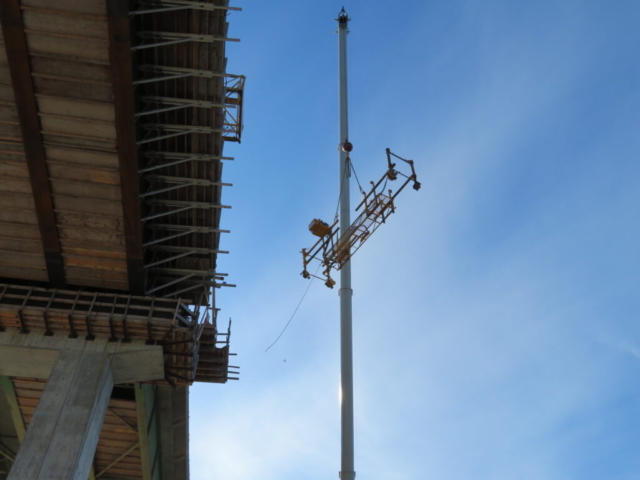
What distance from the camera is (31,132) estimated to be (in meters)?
18.8

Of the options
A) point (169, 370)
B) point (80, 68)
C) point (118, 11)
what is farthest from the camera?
point (169, 370)

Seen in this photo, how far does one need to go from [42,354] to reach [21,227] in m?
4.62

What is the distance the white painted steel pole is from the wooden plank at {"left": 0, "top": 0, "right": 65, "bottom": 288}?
11.1 meters

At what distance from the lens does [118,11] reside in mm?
16500

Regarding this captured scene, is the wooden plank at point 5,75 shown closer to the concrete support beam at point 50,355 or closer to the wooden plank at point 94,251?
the wooden plank at point 94,251

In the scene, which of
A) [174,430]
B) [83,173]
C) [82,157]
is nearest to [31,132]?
[82,157]

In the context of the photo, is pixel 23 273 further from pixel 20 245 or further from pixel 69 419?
pixel 69 419

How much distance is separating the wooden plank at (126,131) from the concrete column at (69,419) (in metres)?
3.18

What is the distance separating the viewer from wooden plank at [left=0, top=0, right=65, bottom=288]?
1666 cm

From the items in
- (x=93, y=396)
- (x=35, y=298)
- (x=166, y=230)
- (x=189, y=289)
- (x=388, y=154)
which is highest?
(x=388, y=154)

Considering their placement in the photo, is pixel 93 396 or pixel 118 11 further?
pixel 93 396

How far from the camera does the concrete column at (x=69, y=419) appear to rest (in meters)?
17.9

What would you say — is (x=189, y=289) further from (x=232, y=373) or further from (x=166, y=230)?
(x=232, y=373)

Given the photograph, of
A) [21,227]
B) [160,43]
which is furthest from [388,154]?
[21,227]
